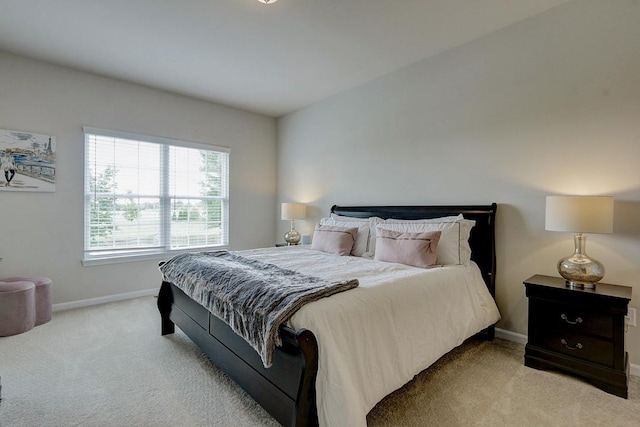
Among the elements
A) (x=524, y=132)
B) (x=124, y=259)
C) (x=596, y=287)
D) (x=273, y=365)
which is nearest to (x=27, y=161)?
(x=124, y=259)

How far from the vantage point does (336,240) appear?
3.30m

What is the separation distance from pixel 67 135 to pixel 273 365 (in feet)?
12.1

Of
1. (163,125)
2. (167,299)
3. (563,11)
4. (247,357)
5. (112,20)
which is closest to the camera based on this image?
(247,357)

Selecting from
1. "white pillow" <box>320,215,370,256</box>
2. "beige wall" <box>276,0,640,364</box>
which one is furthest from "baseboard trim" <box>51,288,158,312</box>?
"beige wall" <box>276,0,640,364</box>

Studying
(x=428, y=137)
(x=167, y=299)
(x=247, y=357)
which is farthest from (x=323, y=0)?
(x=167, y=299)

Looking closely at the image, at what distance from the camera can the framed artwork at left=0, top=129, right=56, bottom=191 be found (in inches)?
126

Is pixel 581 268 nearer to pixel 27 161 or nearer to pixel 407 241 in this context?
pixel 407 241

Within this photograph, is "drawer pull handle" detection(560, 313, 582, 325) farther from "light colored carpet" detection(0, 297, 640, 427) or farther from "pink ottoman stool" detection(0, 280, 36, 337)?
"pink ottoman stool" detection(0, 280, 36, 337)

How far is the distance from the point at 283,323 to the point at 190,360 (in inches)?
53.4

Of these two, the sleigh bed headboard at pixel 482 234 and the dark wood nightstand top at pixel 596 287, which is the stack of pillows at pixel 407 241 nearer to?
the sleigh bed headboard at pixel 482 234

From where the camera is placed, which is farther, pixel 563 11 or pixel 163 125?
pixel 163 125

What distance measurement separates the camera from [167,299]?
2820 millimetres

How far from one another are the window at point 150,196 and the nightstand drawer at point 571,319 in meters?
4.08

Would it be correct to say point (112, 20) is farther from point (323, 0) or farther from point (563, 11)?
point (563, 11)
